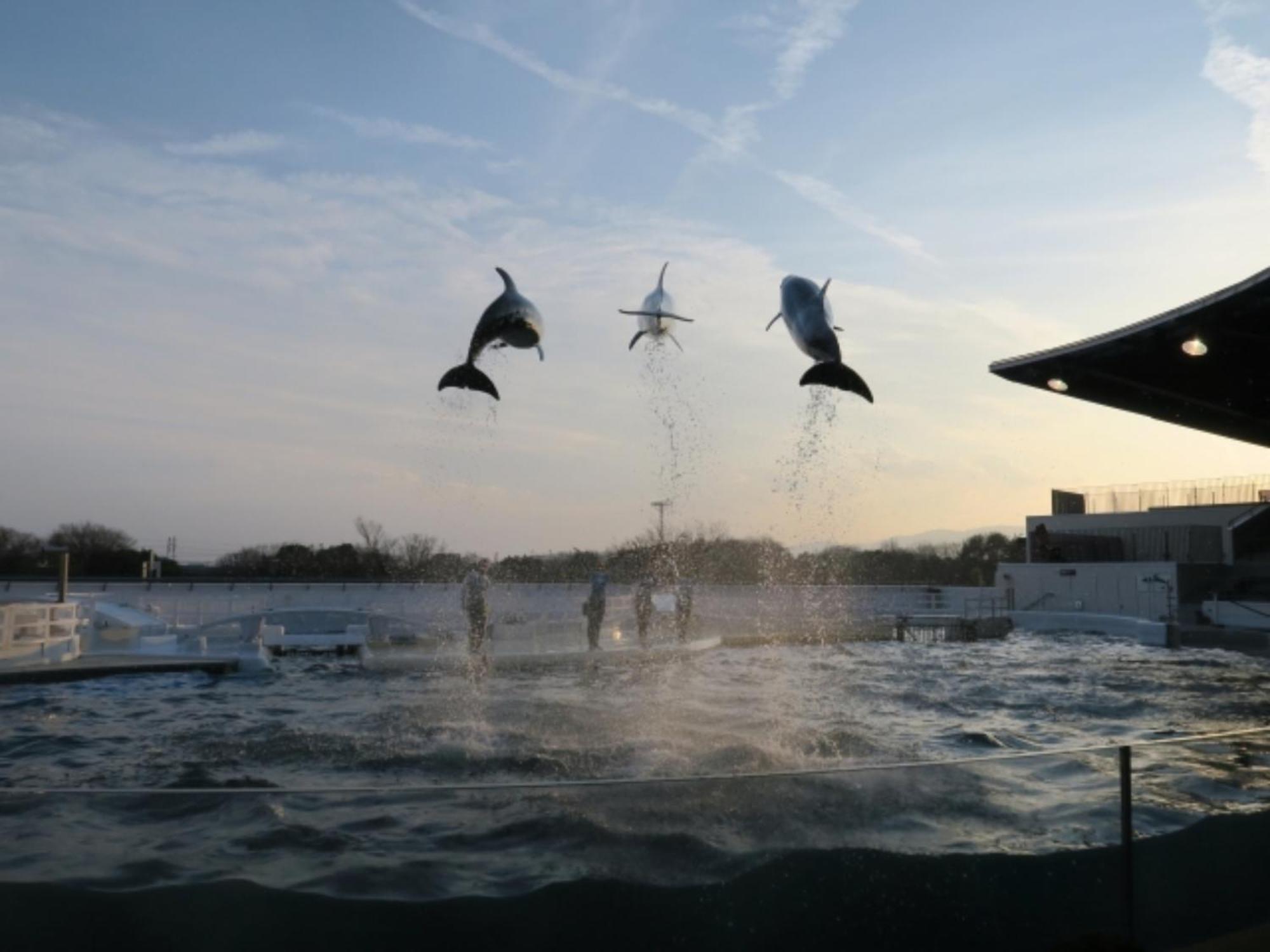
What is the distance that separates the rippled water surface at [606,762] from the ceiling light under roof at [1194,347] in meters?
5.75

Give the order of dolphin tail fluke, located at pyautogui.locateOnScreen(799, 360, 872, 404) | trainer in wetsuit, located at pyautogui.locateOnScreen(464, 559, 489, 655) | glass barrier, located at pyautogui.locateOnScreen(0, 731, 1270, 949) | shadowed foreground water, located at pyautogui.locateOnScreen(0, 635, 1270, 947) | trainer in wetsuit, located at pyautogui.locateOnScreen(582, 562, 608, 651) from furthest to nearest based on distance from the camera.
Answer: trainer in wetsuit, located at pyautogui.locateOnScreen(582, 562, 608, 651) < trainer in wetsuit, located at pyautogui.locateOnScreen(464, 559, 489, 655) < dolphin tail fluke, located at pyautogui.locateOnScreen(799, 360, 872, 404) < glass barrier, located at pyautogui.locateOnScreen(0, 731, 1270, 949) < shadowed foreground water, located at pyautogui.locateOnScreen(0, 635, 1270, 947)

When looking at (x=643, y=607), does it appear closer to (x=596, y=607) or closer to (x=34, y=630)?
(x=596, y=607)

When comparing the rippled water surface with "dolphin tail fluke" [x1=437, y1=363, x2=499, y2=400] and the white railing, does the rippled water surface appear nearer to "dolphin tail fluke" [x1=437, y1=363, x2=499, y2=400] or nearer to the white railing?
the white railing

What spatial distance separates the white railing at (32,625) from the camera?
1544cm

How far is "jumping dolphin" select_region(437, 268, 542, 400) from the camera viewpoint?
10.4m

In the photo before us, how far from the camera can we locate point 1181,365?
19.3m

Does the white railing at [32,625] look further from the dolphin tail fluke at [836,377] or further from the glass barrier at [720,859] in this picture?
the glass barrier at [720,859]

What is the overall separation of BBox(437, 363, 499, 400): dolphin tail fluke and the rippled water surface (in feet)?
12.6

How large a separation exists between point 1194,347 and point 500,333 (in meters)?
12.8

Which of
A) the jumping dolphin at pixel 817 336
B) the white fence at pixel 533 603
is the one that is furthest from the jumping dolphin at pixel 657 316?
the white fence at pixel 533 603

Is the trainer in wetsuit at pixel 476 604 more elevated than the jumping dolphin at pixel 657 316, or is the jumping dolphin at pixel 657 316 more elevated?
the jumping dolphin at pixel 657 316

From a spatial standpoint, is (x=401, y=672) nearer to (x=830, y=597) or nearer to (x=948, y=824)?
(x=948, y=824)

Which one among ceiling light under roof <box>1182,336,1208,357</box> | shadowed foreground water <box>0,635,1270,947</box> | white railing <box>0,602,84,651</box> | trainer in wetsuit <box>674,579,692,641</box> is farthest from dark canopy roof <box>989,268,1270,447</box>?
white railing <box>0,602,84,651</box>

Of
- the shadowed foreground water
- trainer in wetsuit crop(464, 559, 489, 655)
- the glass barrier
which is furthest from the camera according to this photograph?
trainer in wetsuit crop(464, 559, 489, 655)
